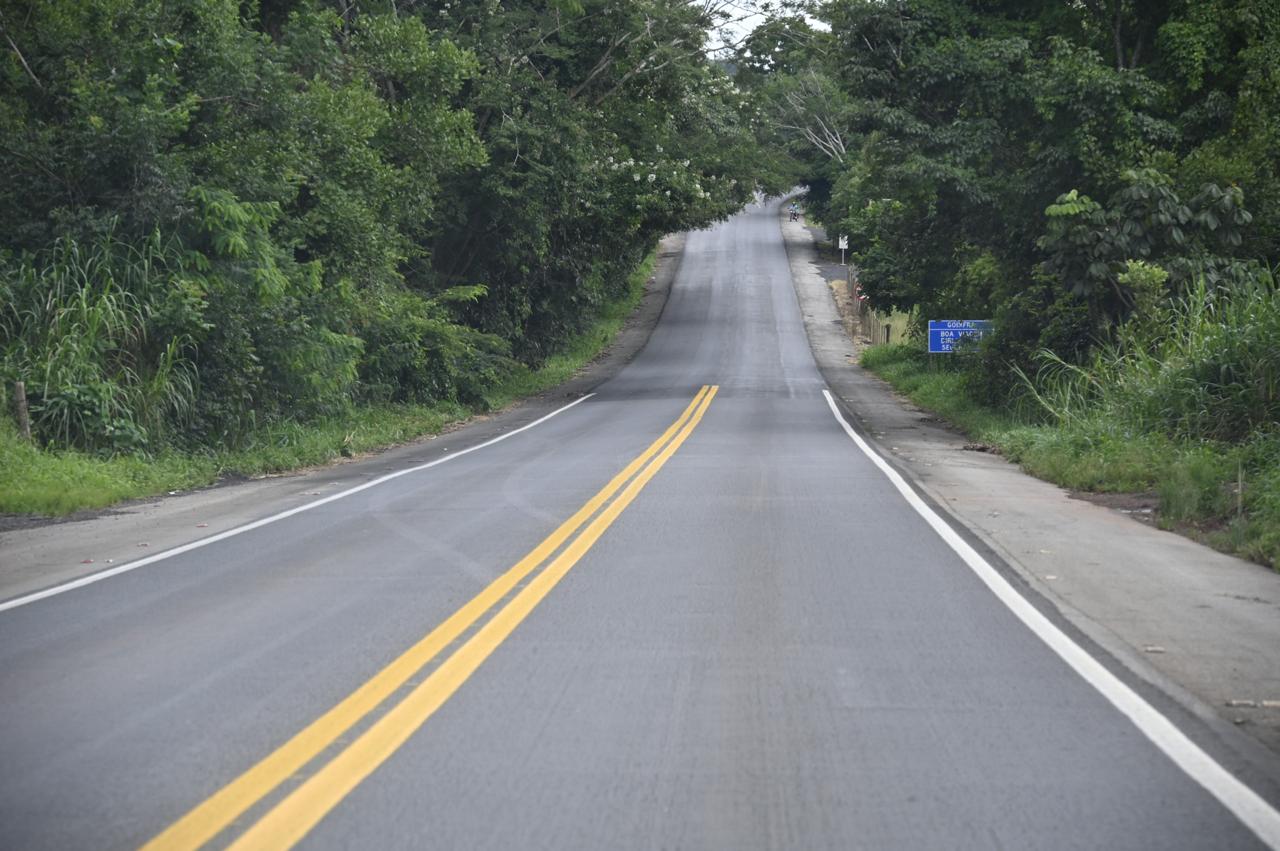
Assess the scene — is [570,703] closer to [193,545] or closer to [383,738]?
[383,738]

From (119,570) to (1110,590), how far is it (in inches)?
286

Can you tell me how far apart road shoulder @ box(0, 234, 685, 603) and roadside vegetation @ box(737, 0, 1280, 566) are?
9.32 metres

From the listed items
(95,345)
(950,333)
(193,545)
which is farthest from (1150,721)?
(950,333)

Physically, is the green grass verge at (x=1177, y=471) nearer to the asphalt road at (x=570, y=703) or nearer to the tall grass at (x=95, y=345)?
the asphalt road at (x=570, y=703)

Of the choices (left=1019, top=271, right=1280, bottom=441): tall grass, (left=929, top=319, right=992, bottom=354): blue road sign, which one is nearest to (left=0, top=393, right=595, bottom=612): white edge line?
(left=1019, top=271, right=1280, bottom=441): tall grass

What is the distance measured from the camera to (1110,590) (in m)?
9.36

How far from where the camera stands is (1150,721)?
5.98m

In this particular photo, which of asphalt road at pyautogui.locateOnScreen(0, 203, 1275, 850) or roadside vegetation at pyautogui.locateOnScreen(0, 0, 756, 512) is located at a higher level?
roadside vegetation at pyautogui.locateOnScreen(0, 0, 756, 512)

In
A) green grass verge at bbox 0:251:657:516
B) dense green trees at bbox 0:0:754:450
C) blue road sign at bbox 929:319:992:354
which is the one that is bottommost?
green grass verge at bbox 0:251:657:516

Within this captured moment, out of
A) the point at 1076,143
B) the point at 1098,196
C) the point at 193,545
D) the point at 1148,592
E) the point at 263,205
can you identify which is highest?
the point at 1076,143

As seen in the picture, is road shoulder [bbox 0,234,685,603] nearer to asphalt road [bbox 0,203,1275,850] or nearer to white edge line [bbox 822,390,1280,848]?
asphalt road [bbox 0,203,1275,850]

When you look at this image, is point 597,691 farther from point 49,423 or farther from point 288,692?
point 49,423

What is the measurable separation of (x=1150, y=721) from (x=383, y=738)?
131 inches

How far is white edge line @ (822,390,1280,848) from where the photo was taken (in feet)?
15.9
